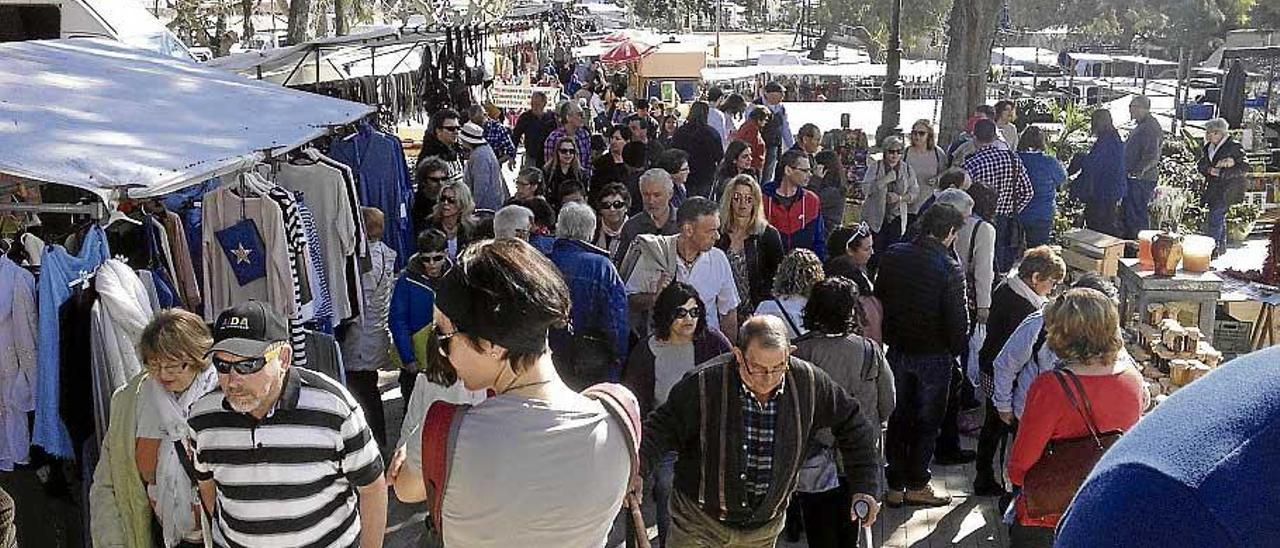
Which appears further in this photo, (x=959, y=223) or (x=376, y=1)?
(x=376, y=1)

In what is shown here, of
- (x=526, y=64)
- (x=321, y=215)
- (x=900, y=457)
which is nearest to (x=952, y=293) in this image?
(x=900, y=457)

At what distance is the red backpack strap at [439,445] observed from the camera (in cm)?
224

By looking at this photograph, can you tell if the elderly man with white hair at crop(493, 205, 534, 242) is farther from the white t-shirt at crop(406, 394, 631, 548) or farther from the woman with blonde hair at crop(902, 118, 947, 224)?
the woman with blonde hair at crop(902, 118, 947, 224)

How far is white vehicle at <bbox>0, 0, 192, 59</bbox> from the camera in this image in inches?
356

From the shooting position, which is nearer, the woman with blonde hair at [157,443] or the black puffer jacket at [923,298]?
the woman with blonde hair at [157,443]

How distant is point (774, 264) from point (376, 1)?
3481 centimetres

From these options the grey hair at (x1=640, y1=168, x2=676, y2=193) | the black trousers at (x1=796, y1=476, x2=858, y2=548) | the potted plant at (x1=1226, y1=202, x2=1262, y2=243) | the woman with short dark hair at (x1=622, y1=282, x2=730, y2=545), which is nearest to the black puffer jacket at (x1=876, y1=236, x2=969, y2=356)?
the black trousers at (x1=796, y1=476, x2=858, y2=548)

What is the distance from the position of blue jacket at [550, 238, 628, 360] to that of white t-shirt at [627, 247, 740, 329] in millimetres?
422

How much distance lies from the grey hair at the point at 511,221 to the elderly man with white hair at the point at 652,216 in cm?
91

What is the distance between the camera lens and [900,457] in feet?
19.1

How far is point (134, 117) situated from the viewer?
15.8 feet

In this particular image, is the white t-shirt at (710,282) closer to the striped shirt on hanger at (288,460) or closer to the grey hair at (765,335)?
the grey hair at (765,335)

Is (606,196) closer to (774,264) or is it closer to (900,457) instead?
(774,264)

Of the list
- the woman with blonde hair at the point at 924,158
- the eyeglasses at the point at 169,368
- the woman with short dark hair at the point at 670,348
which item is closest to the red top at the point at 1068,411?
the woman with short dark hair at the point at 670,348
